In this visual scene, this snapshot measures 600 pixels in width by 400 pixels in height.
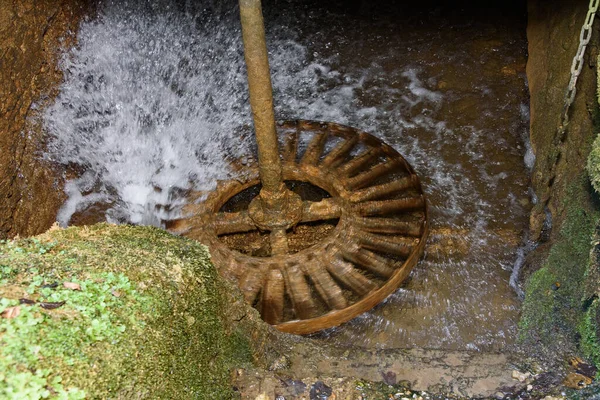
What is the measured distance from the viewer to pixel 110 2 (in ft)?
13.6

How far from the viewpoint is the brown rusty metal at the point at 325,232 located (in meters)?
3.37

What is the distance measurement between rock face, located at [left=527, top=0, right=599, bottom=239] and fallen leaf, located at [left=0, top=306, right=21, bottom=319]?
2708mm

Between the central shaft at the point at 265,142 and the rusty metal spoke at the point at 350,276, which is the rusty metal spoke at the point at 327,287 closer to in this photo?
the rusty metal spoke at the point at 350,276

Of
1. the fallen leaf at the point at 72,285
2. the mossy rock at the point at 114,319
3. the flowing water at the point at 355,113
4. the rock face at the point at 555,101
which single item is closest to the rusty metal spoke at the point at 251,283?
the flowing water at the point at 355,113

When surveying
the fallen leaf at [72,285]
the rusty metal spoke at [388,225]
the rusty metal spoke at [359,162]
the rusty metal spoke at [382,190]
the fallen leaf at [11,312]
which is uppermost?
the rusty metal spoke at [359,162]

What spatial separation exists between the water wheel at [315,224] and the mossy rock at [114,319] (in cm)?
119

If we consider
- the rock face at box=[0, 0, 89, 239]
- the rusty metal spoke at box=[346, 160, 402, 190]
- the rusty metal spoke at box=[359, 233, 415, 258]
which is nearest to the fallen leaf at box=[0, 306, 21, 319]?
the rock face at box=[0, 0, 89, 239]

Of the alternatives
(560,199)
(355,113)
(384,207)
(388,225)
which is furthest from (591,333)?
(355,113)

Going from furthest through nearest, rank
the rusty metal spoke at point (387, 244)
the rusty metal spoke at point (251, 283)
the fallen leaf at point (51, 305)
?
the rusty metal spoke at point (387, 244), the rusty metal spoke at point (251, 283), the fallen leaf at point (51, 305)

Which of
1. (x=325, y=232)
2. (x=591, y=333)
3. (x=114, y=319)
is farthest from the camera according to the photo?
(x=325, y=232)

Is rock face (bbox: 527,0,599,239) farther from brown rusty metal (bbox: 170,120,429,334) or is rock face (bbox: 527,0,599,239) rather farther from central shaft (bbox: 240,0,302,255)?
central shaft (bbox: 240,0,302,255)

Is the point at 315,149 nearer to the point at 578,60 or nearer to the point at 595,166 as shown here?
the point at 578,60

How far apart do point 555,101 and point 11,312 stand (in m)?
3.47

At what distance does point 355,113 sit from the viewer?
14.5ft
